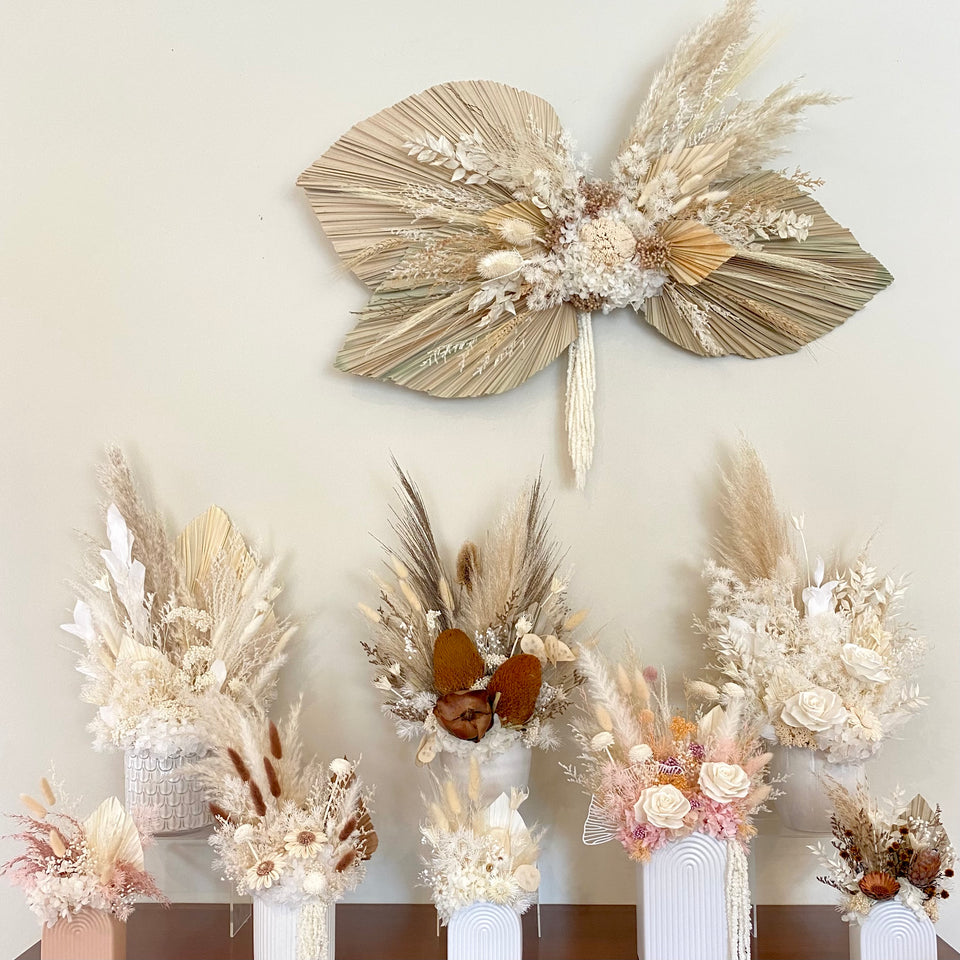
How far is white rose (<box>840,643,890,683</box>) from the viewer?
4.38 ft

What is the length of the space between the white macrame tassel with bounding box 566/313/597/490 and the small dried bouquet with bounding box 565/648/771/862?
0.39 m

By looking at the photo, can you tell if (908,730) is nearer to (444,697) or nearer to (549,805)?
(549,805)

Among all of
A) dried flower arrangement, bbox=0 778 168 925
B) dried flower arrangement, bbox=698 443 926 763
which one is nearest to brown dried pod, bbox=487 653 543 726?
dried flower arrangement, bbox=698 443 926 763

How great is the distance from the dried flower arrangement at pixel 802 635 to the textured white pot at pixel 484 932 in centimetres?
51

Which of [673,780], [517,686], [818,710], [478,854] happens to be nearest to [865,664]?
[818,710]

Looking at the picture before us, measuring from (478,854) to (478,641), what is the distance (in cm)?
32

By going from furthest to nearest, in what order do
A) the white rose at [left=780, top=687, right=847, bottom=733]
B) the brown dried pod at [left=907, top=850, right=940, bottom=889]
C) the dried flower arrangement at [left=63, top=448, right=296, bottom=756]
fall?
the dried flower arrangement at [left=63, top=448, right=296, bottom=756], the white rose at [left=780, top=687, right=847, bottom=733], the brown dried pod at [left=907, top=850, right=940, bottom=889]

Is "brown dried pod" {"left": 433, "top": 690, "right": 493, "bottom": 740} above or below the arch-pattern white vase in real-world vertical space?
above

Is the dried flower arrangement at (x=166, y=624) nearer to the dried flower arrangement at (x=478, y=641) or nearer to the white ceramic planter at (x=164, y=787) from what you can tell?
the white ceramic planter at (x=164, y=787)

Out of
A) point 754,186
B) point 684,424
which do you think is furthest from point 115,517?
point 754,186

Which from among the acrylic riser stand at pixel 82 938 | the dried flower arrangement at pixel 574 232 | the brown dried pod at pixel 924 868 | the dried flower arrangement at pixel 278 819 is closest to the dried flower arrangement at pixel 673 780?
the brown dried pod at pixel 924 868

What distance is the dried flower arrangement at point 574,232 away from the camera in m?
1.54

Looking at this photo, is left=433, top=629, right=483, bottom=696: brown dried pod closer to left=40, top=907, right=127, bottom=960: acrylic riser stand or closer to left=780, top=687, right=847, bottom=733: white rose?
left=780, top=687, right=847, bottom=733: white rose

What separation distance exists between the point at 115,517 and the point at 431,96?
957 millimetres
